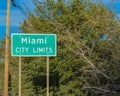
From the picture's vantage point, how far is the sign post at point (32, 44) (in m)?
17.4

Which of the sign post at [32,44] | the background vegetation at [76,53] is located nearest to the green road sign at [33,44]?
the sign post at [32,44]

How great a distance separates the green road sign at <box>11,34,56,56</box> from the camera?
17406 millimetres

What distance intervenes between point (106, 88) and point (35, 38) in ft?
10.9

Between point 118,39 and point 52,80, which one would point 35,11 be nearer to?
point 52,80

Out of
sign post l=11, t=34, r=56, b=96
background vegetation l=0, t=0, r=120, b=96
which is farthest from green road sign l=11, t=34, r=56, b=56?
background vegetation l=0, t=0, r=120, b=96

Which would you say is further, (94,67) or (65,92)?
(65,92)

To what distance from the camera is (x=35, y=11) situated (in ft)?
84.0

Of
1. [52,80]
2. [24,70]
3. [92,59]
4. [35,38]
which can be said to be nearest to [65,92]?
[52,80]

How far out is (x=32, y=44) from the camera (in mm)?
17594

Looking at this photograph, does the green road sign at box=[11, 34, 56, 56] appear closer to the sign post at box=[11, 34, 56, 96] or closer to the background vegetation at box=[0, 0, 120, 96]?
the sign post at box=[11, 34, 56, 96]

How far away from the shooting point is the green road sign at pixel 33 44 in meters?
17.4

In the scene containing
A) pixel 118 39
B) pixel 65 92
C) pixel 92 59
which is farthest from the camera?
pixel 65 92

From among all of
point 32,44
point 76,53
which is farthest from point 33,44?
point 76,53

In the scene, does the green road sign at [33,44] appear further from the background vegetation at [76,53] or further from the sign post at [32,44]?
the background vegetation at [76,53]
